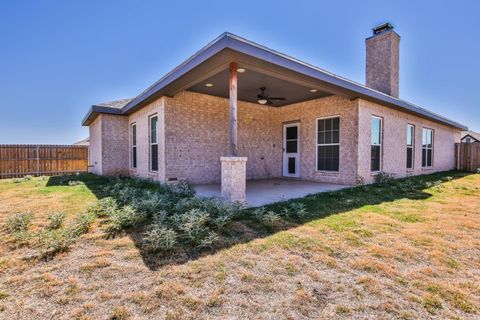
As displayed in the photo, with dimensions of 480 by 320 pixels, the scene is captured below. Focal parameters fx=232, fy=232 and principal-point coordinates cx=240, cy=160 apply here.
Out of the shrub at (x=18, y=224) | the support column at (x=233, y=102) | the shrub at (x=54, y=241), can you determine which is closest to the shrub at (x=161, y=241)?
the shrub at (x=54, y=241)

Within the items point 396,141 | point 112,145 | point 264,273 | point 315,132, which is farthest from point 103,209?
point 396,141

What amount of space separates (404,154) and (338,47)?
19.3 feet

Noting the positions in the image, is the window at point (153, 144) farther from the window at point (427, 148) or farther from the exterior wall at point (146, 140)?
the window at point (427, 148)

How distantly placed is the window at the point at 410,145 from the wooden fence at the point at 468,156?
6.41m

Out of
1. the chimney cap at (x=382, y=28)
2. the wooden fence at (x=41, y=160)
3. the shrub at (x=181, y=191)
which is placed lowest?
the shrub at (x=181, y=191)

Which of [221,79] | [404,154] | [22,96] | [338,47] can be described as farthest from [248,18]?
[22,96]

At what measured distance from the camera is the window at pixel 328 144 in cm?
816

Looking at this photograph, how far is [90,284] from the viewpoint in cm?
208

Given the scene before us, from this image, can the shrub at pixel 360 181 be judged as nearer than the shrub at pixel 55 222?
No

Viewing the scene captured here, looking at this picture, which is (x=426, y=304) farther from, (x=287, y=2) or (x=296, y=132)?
(x=287, y=2)

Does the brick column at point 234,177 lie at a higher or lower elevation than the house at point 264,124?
lower

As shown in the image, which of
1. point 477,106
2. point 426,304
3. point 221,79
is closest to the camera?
point 426,304

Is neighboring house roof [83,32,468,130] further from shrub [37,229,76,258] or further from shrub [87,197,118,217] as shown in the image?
shrub [37,229,76,258]

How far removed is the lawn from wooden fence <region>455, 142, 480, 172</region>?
45.3ft
